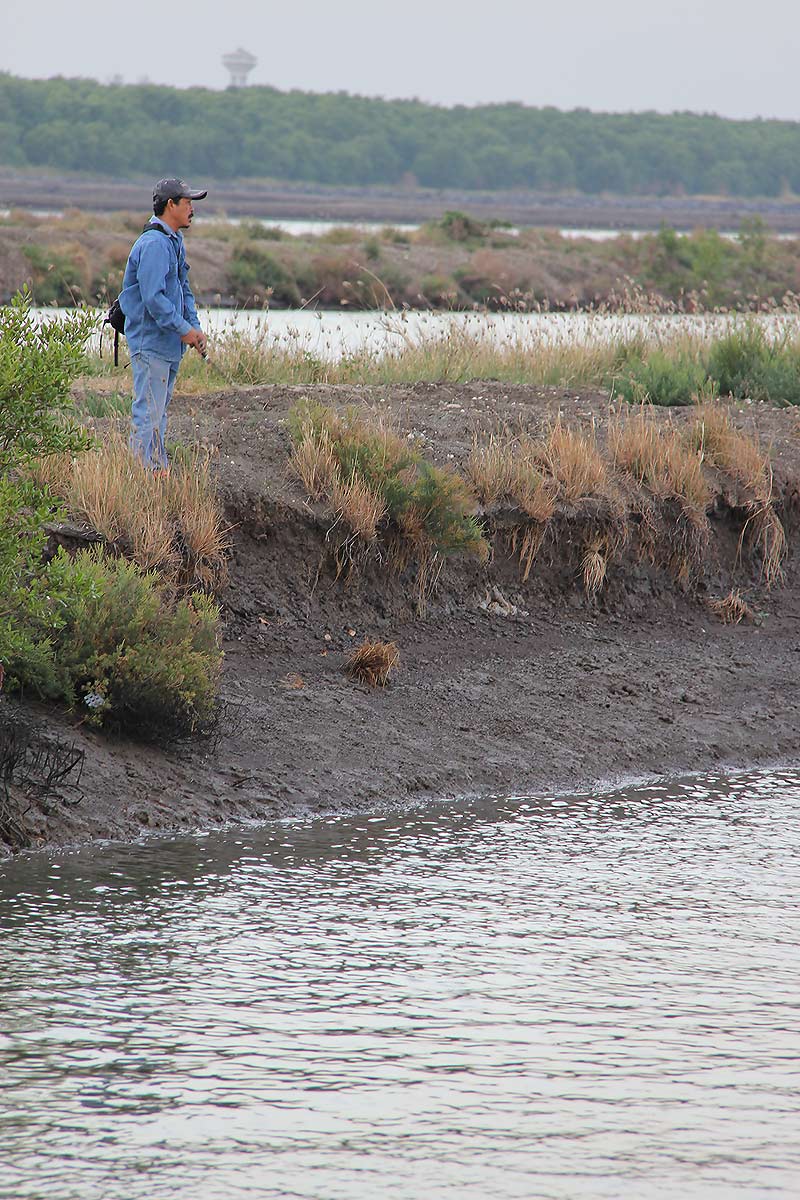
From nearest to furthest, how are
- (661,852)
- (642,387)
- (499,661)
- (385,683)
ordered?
(661,852) → (385,683) → (499,661) → (642,387)

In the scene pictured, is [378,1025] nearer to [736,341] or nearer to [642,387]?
[642,387]

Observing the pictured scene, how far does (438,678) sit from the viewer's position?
9.60 m

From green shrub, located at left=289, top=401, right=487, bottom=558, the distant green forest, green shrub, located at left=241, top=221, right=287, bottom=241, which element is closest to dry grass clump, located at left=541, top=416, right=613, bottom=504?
green shrub, located at left=289, top=401, right=487, bottom=558

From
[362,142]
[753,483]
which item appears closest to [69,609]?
[753,483]

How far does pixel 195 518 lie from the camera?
9391mm

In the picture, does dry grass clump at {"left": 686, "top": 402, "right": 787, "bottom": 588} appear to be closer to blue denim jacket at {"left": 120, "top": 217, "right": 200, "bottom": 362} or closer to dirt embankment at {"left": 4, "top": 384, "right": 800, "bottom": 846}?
dirt embankment at {"left": 4, "top": 384, "right": 800, "bottom": 846}

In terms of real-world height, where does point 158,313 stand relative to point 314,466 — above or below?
above

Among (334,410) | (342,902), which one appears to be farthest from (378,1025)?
(334,410)

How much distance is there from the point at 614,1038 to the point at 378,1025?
2.52ft

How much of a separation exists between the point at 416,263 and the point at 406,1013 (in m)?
43.4

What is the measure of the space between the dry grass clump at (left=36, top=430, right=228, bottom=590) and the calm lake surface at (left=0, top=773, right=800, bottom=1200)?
6.79ft

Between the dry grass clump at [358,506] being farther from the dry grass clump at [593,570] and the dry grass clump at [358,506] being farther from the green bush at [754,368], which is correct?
the green bush at [754,368]

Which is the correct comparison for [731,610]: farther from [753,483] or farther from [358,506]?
[358,506]

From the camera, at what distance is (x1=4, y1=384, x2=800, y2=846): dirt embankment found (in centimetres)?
803
